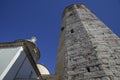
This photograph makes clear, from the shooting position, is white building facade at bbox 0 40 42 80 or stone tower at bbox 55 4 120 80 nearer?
stone tower at bbox 55 4 120 80

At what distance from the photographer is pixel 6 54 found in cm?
935

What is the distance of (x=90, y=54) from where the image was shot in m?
4.93

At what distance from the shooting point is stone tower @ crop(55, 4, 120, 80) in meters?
4.15

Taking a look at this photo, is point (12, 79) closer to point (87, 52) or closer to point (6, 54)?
point (6, 54)

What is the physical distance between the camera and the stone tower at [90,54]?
4153 millimetres

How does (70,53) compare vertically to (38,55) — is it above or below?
below

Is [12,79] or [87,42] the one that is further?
[12,79]

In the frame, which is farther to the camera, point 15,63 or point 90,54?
point 15,63

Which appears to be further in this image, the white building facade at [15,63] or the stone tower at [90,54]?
the white building facade at [15,63]

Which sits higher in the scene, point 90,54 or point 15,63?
point 15,63

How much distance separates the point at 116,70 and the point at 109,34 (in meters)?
2.40

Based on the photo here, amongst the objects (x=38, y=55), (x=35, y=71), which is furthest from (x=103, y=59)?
(x=38, y=55)

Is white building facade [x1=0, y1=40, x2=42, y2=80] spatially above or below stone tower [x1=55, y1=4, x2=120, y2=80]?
above

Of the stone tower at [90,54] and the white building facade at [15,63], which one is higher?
the white building facade at [15,63]
